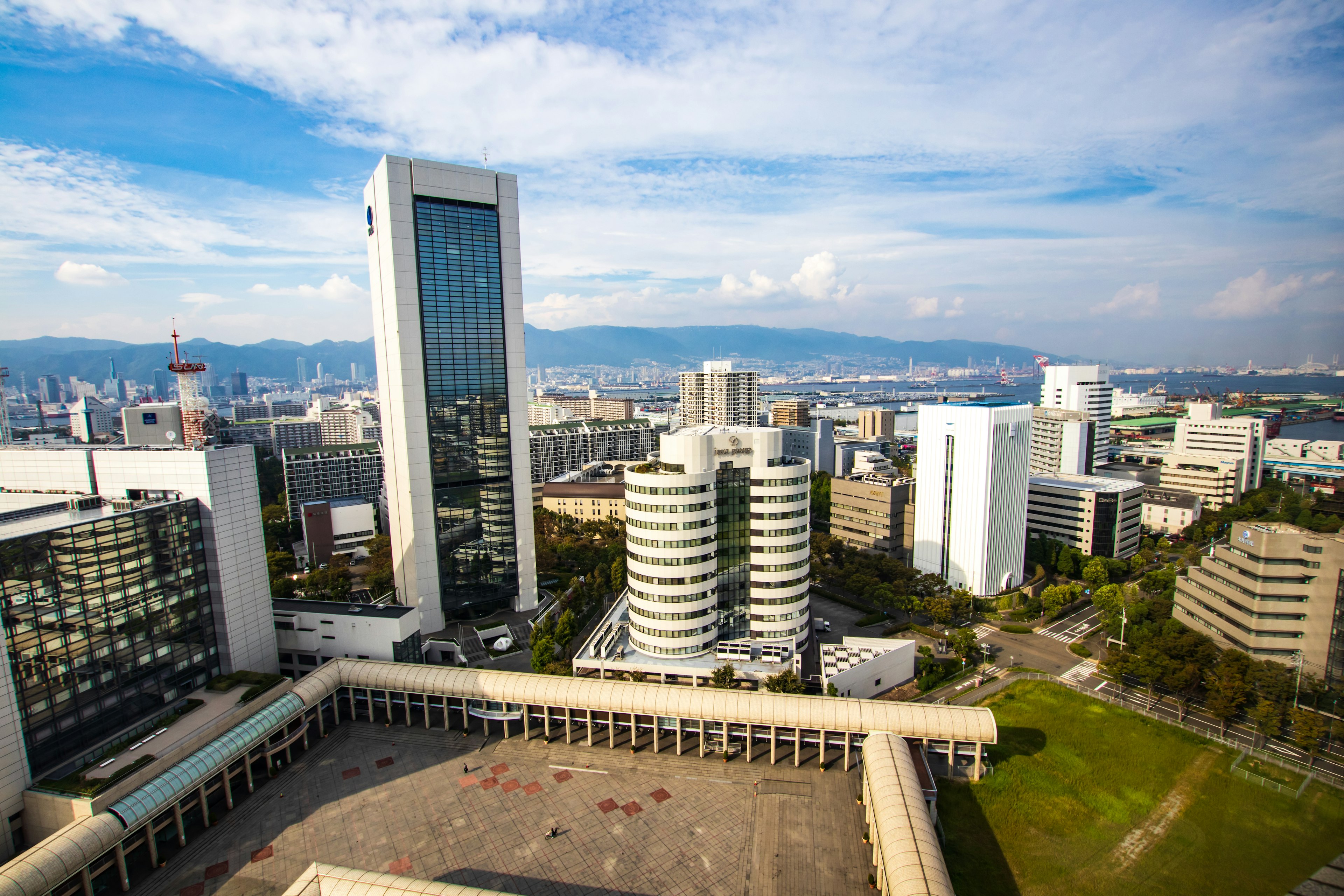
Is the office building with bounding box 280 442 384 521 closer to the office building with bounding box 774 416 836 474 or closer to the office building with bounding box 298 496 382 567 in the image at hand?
the office building with bounding box 298 496 382 567

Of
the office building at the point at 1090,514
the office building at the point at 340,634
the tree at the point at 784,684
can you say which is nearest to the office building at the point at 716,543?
the tree at the point at 784,684

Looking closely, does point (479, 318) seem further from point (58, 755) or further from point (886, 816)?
point (886, 816)

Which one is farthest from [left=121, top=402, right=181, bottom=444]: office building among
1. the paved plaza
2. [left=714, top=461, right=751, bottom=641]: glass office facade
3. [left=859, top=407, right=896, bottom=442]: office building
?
[left=859, top=407, right=896, bottom=442]: office building

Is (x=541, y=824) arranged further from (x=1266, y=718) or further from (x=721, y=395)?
(x=721, y=395)

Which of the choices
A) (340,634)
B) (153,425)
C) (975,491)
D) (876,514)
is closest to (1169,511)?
(975,491)

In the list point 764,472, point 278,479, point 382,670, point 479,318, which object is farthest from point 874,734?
point 278,479

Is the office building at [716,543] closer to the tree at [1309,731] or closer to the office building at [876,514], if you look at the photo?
the tree at [1309,731]
